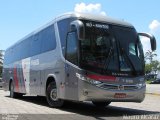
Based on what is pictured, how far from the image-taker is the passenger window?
13.4 metres

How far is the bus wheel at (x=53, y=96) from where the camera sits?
50.3 feet

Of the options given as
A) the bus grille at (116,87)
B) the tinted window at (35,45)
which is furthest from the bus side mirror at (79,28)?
the tinted window at (35,45)

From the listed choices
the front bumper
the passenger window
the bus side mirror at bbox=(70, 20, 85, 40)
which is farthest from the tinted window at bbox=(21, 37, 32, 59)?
the front bumper

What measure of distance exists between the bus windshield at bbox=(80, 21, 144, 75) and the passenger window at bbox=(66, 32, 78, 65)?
1.09 feet

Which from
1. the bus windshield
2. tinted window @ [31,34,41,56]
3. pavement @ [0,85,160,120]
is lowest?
pavement @ [0,85,160,120]

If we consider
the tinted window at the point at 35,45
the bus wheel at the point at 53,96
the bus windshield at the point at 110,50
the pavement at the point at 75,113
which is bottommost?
the pavement at the point at 75,113

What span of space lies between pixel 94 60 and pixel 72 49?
3.17 feet

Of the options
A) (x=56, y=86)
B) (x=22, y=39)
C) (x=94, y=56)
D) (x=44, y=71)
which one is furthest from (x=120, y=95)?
(x=22, y=39)

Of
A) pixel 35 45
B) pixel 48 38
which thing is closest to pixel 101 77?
pixel 48 38

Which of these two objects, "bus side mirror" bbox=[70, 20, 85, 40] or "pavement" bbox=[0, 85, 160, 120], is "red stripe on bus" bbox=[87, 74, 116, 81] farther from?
"bus side mirror" bbox=[70, 20, 85, 40]

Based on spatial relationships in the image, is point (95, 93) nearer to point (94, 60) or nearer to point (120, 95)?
point (120, 95)

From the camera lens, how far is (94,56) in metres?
13.2

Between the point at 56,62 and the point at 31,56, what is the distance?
4.70 meters

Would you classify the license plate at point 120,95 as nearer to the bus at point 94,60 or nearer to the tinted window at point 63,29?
the bus at point 94,60
